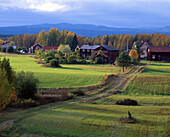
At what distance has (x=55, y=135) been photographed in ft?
61.2

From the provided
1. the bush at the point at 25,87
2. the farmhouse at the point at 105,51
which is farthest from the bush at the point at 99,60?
the bush at the point at 25,87

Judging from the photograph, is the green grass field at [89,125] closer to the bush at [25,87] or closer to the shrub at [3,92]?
the shrub at [3,92]

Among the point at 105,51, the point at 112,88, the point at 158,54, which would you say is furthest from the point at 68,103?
the point at 105,51

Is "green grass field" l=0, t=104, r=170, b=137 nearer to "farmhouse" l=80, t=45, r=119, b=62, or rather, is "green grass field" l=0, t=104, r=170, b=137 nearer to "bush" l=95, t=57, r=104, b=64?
"bush" l=95, t=57, r=104, b=64

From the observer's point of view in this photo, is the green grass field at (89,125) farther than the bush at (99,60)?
No

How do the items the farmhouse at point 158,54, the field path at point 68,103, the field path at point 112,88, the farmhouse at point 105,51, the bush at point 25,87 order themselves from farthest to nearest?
the farmhouse at point 105,51 < the farmhouse at point 158,54 < the field path at point 112,88 < the bush at point 25,87 < the field path at point 68,103

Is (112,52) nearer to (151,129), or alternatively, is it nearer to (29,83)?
(29,83)

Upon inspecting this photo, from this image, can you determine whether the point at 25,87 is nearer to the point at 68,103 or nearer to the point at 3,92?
the point at 68,103

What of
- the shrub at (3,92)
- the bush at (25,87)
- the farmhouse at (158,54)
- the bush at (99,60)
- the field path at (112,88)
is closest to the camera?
the shrub at (3,92)

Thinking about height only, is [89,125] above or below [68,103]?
above

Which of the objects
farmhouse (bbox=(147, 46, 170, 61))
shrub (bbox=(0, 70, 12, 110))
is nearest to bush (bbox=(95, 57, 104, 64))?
farmhouse (bbox=(147, 46, 170, 61))

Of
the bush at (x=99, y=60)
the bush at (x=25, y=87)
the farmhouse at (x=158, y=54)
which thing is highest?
the farmhouse at (x=158, y=54)

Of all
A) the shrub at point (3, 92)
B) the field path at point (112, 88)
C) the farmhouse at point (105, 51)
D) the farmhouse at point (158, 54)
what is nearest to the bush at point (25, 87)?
the field path at point (112, 88)

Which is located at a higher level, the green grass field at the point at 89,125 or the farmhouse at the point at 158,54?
the farmhouse at the point at 158,54
